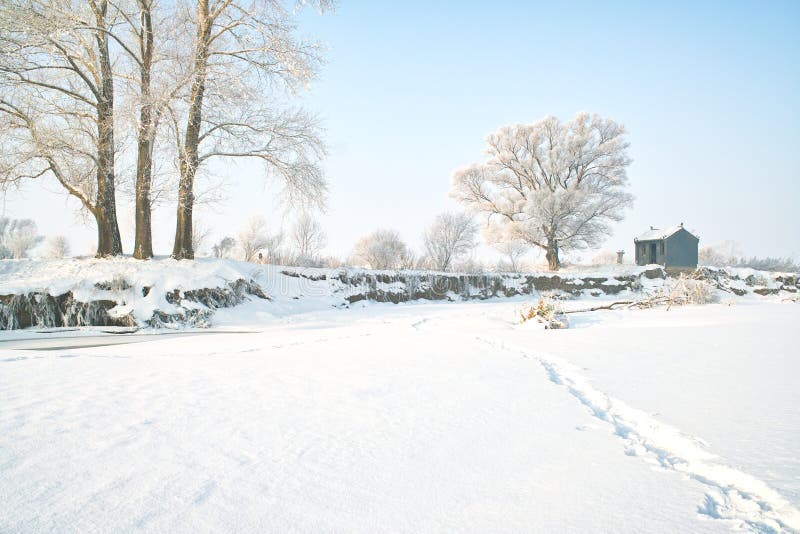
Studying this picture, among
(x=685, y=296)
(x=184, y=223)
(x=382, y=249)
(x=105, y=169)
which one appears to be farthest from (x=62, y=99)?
(x=382, y=249)

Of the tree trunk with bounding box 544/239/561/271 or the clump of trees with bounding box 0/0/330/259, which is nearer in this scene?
the clump of trees with bounding box 0/0/330/259

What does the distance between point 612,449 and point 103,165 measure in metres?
12.1

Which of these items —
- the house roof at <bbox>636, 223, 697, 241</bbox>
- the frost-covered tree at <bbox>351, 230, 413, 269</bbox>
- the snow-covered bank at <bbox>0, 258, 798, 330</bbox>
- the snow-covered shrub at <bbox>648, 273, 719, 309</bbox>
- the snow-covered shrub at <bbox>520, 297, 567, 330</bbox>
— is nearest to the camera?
the snow-covered shrub at <bbox>520, 297, 567, 330</bbox>

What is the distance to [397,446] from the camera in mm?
1823

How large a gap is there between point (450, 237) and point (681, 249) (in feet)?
49.7

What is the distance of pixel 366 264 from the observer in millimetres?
32906

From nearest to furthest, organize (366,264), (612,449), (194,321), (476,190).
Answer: (612,449) → (194,321) → (476,190) → (366,264)

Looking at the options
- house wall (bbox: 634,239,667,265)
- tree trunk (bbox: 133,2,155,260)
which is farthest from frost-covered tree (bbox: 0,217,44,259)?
house wall (bbox: 634,239,667,265)

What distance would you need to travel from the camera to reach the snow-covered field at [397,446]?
129 cm

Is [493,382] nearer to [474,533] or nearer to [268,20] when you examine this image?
[474,533]

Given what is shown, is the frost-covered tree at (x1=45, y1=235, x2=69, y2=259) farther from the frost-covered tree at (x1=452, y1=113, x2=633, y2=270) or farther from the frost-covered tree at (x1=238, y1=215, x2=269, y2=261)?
the frost-covered tree at (x1=452, y1=113, x2=633, y2=270)

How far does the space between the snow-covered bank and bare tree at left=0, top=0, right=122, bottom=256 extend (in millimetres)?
1735

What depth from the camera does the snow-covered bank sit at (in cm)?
830

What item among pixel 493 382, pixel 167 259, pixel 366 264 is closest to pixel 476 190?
pixel 366 264
